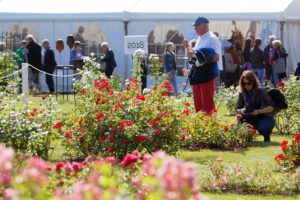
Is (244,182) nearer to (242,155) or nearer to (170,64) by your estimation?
(242,155)

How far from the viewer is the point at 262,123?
13.1 m

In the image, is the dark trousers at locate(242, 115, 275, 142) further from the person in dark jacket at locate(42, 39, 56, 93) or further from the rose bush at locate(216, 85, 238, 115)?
the person in dark jacket at locate(42, 39, 56, 93)

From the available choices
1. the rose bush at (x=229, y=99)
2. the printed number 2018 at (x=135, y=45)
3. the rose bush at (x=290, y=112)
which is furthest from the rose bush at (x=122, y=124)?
the printed number 2018 at (x=135, y=45)

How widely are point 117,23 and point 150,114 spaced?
48.5ft

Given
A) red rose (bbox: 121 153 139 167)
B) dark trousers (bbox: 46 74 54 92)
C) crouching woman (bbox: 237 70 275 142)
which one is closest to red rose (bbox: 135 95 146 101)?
Result: crouching woman (bbox: 237 70 275 142)

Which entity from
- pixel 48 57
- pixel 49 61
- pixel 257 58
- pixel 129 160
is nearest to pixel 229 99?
pixel 257 58

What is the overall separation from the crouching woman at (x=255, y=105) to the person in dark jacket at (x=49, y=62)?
12408 mm

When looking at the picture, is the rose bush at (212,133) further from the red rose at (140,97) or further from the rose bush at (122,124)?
the red rose at (140,97)

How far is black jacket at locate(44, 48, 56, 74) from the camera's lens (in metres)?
Answer: 24.9

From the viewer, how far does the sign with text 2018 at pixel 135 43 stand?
23.5 meters

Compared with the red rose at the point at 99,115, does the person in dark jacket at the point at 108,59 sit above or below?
above

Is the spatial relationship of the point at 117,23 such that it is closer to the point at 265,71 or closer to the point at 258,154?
the point at 265,71
